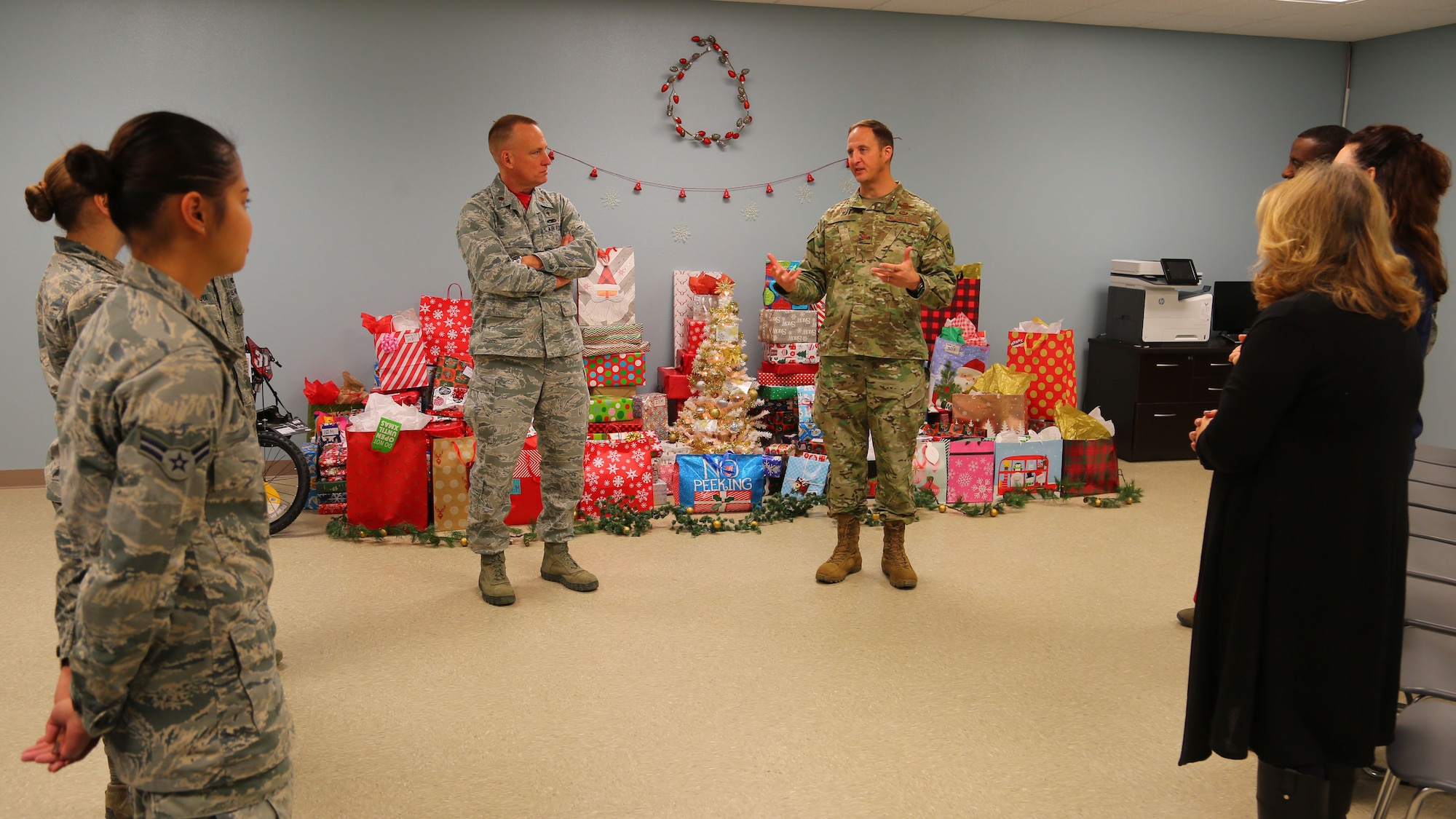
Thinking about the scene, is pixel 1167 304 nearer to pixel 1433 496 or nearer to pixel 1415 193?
pixel 1433 496

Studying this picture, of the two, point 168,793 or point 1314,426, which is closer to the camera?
point 168,793

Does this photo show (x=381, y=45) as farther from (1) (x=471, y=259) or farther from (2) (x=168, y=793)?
(2) (x=168, y=793)

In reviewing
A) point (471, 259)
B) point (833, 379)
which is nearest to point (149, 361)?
point (471, 259)

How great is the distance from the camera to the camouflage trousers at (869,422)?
3.75 meters

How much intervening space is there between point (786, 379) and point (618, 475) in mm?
1314

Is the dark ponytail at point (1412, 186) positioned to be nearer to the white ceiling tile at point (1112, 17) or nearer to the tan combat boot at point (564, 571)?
the tan combat boot at point (564, 571)

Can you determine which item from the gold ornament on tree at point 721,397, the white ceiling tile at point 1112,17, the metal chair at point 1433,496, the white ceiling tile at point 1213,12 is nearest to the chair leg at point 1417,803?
the metal chair at point 1433,496

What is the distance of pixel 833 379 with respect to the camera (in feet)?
12.6

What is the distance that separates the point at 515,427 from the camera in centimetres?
354

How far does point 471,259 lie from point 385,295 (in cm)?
228

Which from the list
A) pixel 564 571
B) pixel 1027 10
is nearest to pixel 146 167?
pixel 564 571

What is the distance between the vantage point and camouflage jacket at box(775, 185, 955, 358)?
371cm

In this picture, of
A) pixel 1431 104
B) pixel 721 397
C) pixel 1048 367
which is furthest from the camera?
pixel 1431 104

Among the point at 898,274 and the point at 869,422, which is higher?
the point at 898,274
